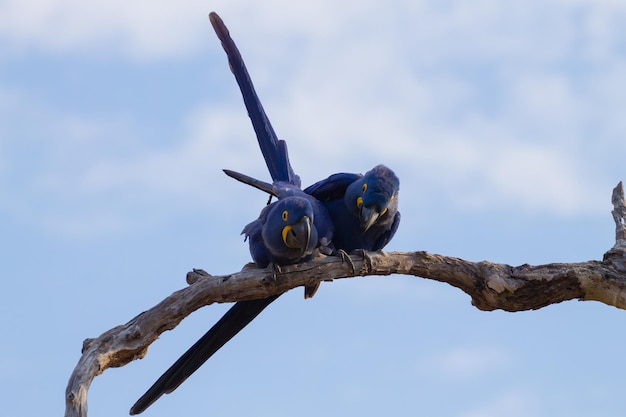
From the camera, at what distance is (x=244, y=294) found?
5.61 meters

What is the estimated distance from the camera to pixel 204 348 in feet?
19.3

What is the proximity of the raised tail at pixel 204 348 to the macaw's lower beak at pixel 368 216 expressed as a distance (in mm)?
716

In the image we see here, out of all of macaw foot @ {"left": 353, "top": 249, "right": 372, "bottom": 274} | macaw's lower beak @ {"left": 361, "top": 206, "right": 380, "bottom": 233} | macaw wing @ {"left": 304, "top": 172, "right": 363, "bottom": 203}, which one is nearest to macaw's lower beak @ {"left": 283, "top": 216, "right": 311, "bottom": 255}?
macaw foot @ {"left": 353, "top": 249, "right": 372, "bottom": 274}

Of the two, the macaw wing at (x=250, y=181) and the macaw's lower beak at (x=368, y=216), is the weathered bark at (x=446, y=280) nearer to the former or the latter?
the macaw's lower beak at (x=368, y=216)

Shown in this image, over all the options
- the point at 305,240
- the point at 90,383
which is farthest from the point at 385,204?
the point at 90,383

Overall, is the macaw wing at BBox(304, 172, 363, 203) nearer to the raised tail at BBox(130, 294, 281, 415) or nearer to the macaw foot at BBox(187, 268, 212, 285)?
the raised tail at BBox(130, 294, 281, 415)

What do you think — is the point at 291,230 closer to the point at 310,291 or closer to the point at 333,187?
the point at 310,291

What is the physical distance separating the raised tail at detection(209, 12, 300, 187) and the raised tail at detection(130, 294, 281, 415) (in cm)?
93

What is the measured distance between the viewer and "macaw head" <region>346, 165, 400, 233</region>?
596 cm

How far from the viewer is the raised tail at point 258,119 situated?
255 inches

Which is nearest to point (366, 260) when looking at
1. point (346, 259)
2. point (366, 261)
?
point (366, 261)

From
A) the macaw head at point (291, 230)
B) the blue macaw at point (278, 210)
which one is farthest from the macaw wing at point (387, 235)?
the macaw head at point (291, 230)

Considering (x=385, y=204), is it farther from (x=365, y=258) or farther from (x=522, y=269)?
(x=522, y=269)

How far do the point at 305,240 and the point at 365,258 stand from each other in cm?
44
